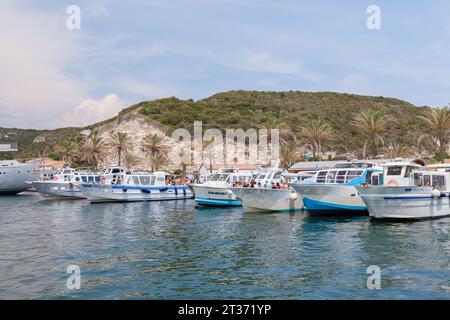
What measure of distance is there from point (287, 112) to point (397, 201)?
314ft

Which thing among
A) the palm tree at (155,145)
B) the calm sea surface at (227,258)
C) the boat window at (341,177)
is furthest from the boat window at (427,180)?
the palm tree at (155,145)

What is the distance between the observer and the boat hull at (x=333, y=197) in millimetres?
34562

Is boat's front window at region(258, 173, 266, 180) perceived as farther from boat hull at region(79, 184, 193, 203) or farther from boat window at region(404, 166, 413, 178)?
boat hull at region(79, 184, 193, 203)

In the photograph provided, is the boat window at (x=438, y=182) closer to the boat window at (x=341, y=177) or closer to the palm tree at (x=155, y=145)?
the boat window at (x=341, y=177)

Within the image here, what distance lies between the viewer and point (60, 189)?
2350 inches

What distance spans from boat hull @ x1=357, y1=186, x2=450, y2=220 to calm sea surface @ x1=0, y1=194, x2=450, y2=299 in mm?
768

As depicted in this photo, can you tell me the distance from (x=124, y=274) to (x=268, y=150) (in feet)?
252

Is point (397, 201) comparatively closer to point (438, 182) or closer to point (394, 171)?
point (394, 171)

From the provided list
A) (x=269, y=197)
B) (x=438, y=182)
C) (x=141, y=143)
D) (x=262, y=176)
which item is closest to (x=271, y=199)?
(x=269, y=197)

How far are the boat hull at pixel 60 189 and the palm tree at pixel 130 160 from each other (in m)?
29.7

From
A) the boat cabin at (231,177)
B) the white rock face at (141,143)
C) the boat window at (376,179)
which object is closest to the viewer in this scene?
the boat window at (376,179)

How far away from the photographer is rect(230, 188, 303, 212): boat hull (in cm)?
3816
